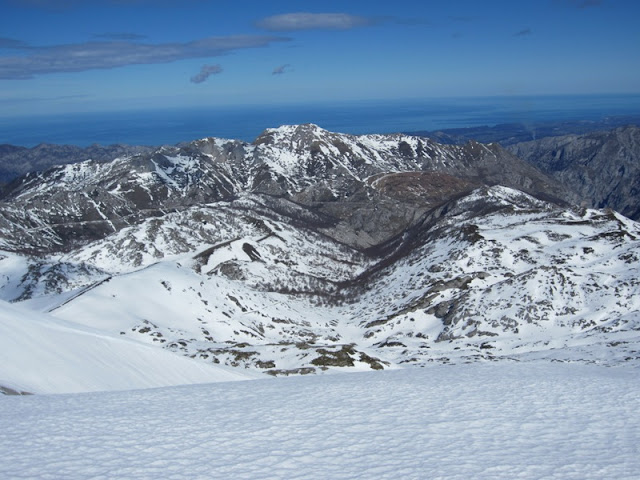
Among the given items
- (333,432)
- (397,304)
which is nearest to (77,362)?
(333,432)

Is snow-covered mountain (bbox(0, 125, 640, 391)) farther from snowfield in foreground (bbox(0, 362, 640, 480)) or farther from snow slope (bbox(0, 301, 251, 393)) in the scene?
snowfield in foreground (bbox(0, 362, 640, 480))

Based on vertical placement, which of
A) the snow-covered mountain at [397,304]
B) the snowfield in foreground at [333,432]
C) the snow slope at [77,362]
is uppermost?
the snowfield in foreground at [333,432]

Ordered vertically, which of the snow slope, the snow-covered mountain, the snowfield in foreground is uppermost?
the snowfield in foreground

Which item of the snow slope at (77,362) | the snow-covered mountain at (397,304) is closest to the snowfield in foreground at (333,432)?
the snow slope at (77,362)

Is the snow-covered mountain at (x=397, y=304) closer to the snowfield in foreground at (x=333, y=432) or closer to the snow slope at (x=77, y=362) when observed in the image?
the snow slope at (x=77, y=362)

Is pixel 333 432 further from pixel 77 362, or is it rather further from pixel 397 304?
pixel 397 304

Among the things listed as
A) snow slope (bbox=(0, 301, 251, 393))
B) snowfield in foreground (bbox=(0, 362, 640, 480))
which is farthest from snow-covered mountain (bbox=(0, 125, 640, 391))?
snowfield in foreground (bbox=(0, 362, 640, 480))
